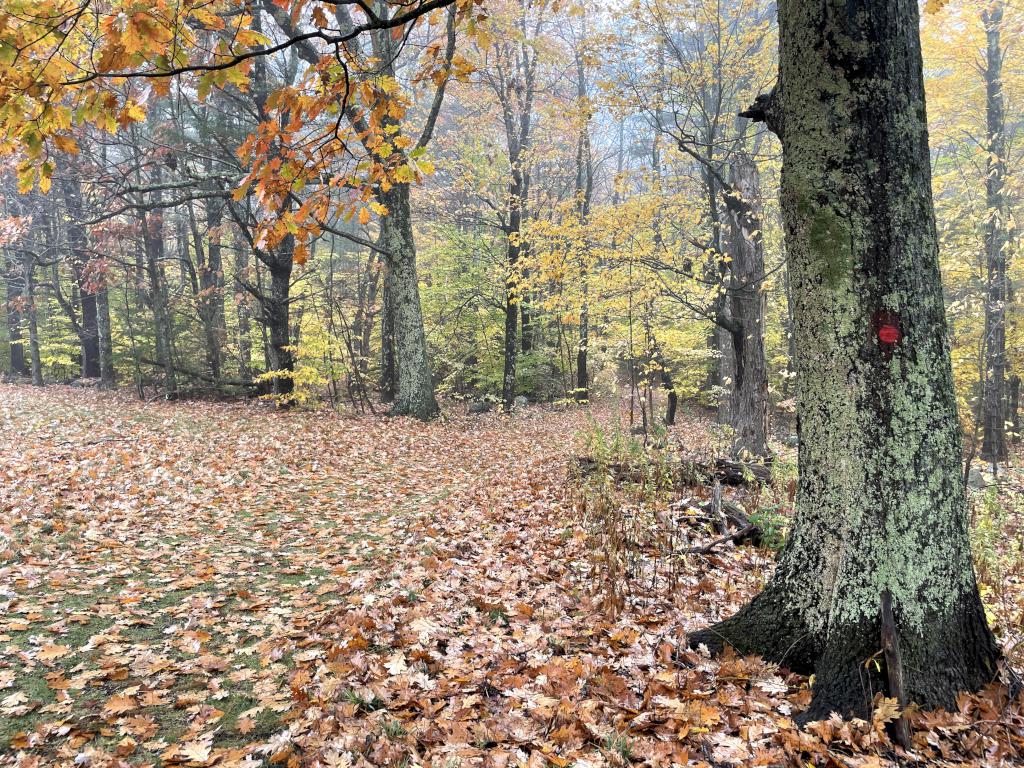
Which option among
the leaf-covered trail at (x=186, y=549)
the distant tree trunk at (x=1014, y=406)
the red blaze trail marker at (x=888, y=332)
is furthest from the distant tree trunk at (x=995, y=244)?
the red blaze trail marker at (x=888, y=332)

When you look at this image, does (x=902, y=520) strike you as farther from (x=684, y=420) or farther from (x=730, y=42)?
(x=684, y=420)

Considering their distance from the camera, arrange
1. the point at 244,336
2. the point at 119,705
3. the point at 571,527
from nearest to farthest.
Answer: the point at 119,705 < the point at 571,527 < the point at 244,336

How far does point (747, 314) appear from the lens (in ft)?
28.6

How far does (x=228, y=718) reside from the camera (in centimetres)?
283

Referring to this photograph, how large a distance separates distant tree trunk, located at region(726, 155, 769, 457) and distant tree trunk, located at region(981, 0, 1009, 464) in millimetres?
5252

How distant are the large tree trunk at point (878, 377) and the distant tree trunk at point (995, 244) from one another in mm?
10395

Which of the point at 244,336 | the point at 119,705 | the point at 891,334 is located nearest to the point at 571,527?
the point at 891,334

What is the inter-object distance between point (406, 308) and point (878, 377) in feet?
38.4

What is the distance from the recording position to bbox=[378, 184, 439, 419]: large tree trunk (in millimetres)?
13227

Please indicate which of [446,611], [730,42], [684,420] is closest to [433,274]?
[684,420]

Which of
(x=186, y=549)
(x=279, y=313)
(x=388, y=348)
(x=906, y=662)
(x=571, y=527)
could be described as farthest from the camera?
(x=388, y=348)

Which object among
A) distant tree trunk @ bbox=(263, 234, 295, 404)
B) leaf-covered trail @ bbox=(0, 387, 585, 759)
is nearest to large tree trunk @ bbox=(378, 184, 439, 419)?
leaf-covered trail @ bbox=(0, 387, 585, 759)

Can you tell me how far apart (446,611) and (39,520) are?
452cm

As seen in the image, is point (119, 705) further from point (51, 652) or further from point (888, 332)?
point (888, 332)
